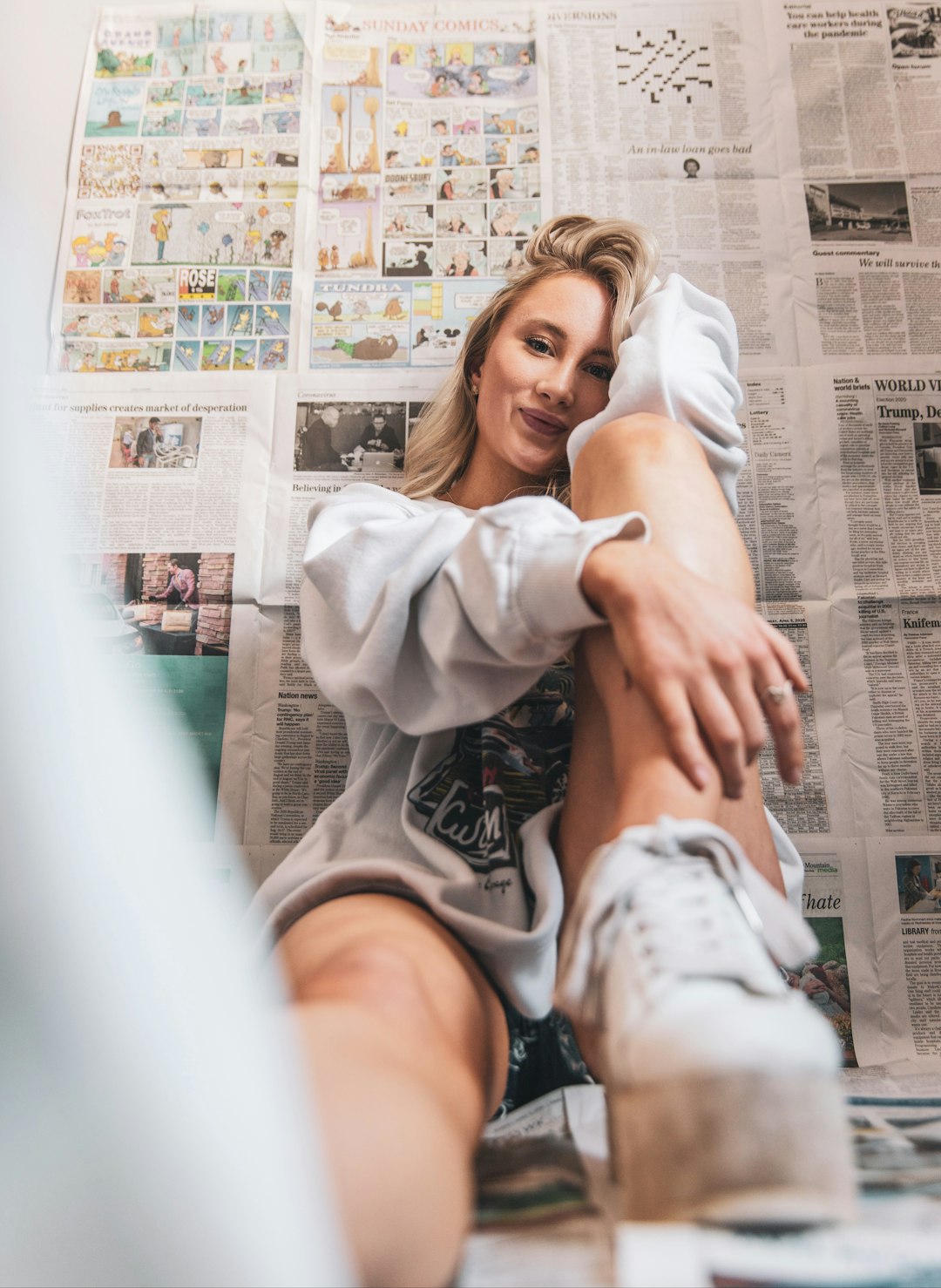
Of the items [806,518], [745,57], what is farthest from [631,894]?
[745,57]

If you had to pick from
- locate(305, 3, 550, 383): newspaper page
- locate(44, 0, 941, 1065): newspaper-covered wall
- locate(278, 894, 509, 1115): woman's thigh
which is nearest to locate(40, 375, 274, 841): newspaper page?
locate(44, 0, 941, 1065): newspaper-covered wall

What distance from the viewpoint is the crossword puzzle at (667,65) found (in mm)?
902

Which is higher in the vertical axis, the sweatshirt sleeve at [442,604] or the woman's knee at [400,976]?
the sweatshirt sleeve at [442,604]

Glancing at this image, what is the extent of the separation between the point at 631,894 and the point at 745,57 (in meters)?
0.92

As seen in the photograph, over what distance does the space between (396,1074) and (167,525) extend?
618 millimetres

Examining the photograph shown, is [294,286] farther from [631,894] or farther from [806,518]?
[631,894]

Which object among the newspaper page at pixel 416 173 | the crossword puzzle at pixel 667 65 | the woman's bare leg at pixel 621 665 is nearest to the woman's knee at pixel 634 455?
the woman's bare leg at pixel 621 665

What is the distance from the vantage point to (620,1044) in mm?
294

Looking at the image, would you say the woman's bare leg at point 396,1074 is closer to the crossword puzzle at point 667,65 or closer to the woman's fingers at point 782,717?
the woman's fingers at point 782,717

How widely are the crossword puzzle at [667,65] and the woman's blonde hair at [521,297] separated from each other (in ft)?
0.68

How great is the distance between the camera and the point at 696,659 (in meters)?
0.38

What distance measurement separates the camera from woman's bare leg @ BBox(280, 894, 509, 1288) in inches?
11.1

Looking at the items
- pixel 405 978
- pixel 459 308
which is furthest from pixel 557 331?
pixel 405 978

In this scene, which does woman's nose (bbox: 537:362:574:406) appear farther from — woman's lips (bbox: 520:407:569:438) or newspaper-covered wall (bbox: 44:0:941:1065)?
newspaper-covered wall (bbox: 44:0:941:1065)
